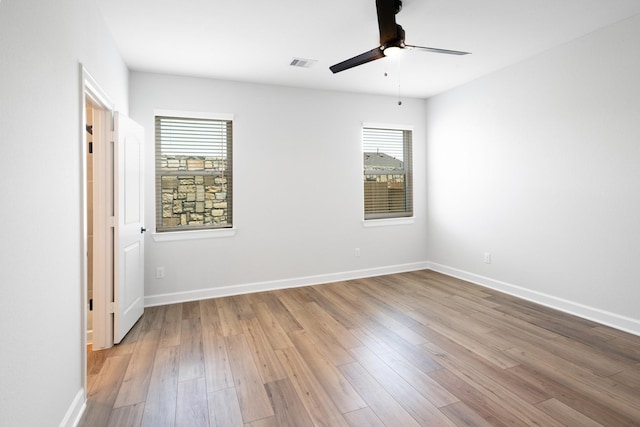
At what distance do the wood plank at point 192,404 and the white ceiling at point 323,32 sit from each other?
272 centimetres

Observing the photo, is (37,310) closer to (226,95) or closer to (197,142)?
(197,142)

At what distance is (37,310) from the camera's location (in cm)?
148

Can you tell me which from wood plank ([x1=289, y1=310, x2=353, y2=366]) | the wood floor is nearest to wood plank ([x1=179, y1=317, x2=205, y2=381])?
the wood floor

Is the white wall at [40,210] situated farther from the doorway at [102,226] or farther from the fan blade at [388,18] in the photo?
the fan blade at [388,18]

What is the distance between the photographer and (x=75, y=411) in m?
1.87

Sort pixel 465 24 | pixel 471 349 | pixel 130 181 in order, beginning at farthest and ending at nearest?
pixel 130 181, pixel 465 24, pixel 471 349

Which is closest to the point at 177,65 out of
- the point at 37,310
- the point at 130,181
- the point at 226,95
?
the point at 226,95

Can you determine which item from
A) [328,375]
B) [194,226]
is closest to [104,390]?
[328,375]

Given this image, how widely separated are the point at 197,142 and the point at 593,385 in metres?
4.27

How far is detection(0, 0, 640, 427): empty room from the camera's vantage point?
5.89ft

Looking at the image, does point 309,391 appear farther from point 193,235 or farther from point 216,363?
point 193,235

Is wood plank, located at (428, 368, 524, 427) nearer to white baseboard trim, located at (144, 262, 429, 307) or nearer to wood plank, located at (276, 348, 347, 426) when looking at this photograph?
wood plank, located at (276, 348, 347, 426)

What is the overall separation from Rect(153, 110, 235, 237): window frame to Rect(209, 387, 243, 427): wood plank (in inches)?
89.0

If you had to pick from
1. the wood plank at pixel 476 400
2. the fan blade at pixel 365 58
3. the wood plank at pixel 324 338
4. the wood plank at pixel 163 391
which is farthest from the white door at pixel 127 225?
the wood plank at pixel 476 400
